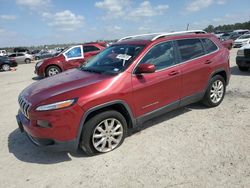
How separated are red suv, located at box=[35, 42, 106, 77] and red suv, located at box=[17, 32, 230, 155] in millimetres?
7367

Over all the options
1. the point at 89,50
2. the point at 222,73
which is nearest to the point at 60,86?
the point at 222,73

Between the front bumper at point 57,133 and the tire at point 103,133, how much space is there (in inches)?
7.4

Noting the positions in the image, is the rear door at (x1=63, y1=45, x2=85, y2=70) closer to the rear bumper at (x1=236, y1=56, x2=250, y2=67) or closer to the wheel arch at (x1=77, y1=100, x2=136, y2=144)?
the rear bumper at (x1=236, y1=56, x2=250, y2=67)

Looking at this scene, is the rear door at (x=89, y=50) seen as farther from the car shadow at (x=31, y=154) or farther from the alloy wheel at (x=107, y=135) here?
the alloy wheel at (x=107, y=135)

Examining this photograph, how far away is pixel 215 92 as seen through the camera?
17.9ft

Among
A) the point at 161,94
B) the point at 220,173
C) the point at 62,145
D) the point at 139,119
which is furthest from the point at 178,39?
the point at 62,145

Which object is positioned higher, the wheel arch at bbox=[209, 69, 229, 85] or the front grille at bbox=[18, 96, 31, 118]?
the wheel arch at bbox=[209, 69, 229, 85]

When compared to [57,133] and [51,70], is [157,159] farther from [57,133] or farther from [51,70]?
[51,70]

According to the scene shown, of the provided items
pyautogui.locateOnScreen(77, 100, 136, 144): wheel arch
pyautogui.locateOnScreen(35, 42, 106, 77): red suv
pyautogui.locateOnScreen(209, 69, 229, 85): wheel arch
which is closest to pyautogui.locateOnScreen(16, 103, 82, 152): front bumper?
pyautogui.locateOnScreen(77, 100, 136, 144): wheel arch

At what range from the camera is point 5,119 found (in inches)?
232

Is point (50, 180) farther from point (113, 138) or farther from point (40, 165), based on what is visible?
point (113, 138)

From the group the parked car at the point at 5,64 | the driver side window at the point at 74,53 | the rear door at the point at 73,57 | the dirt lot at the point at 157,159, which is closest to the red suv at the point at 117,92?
the dirt lot at the point at 157,159

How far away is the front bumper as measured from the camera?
11.0ft

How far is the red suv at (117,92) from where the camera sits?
3.42 meters
